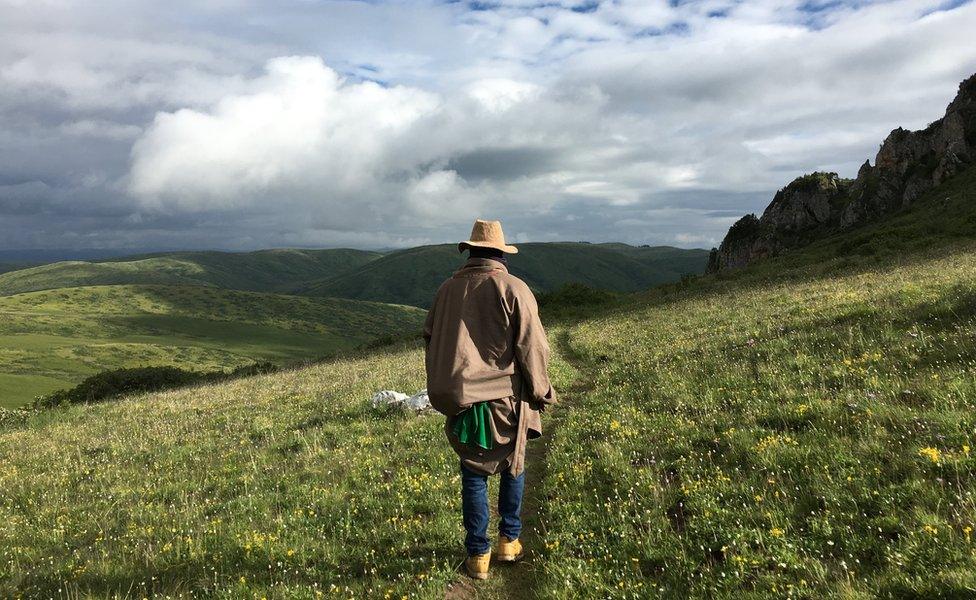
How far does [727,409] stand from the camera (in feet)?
33.3

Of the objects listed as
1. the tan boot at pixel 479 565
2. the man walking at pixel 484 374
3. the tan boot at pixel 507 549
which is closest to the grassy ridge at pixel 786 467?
the tan boot at pixel 507 549

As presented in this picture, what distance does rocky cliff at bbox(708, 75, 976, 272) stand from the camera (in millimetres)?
65875

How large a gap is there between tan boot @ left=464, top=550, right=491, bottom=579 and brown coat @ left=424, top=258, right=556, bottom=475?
3.59 feet

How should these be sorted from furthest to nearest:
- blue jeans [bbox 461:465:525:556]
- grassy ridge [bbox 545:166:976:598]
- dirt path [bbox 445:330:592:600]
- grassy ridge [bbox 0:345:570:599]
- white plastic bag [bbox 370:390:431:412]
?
white plastic bag [bbox 370:390:431:412] → grassy ridge [bbox 0:345:570:599] → blue jeans [bbox 461:465:525:556] → dirt path [bbox 445:330:592:600] → grassy ridge [bbox 545:166:976:598]

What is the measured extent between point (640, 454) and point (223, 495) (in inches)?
309

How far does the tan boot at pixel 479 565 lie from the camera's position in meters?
6.16

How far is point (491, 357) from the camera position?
615 cm

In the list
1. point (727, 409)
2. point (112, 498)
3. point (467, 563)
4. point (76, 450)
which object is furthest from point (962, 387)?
point (76, 450)

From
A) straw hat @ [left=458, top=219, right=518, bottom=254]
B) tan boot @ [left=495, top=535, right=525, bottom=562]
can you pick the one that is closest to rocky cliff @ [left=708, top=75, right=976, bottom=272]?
straw hat @ [left=458, top=219, right=518, bottom=254]

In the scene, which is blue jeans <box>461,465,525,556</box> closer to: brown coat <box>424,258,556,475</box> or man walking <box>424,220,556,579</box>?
man walking <box>424,220,556,579</box>

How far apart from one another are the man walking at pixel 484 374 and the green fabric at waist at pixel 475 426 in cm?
1

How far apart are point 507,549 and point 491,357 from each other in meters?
2.50

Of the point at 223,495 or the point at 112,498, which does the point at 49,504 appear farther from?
the point at 223,495

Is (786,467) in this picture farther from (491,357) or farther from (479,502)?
(491,357)
